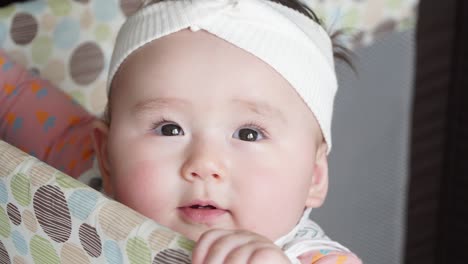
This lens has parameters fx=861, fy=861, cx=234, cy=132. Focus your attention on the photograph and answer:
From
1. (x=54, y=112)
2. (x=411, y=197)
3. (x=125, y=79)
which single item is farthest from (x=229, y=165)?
(x=411, y=197)

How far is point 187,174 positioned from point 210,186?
0.07 feet

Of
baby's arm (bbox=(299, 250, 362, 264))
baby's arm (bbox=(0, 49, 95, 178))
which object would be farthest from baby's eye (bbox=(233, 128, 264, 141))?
baby's arm (bbox=(0, 49, 95, 178))

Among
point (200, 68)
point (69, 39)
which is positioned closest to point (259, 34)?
point (200, 68)

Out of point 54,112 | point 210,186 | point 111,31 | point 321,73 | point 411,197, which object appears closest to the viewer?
point 210,186

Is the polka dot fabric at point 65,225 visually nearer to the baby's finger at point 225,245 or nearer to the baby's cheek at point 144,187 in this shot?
the baby's finger at point 225,245

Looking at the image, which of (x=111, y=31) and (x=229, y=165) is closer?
(x=229, y=165)

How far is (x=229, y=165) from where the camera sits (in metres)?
0.72

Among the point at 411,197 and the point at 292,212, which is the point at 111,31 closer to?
the point at 292,212

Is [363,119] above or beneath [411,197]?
above

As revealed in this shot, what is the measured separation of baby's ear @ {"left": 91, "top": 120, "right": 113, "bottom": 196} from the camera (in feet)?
2.81

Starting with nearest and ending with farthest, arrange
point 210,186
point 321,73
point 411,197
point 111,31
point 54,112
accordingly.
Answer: point 210,186
point 321,73
point 54,112
point 111,31
point 411,197

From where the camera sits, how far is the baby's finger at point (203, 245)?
0.51 m

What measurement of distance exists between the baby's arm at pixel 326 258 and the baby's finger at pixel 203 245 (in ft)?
0.75

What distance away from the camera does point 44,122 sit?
958mm
